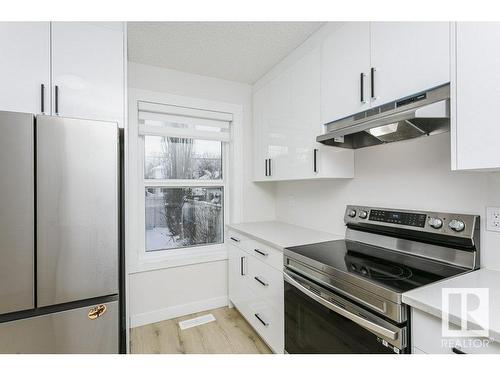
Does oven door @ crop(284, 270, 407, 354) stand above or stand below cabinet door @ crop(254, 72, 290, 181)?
below

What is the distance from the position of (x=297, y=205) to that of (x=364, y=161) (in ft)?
2.82

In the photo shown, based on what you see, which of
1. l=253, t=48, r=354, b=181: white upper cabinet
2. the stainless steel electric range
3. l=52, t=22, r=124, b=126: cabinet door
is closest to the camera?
the stainless steel electric range

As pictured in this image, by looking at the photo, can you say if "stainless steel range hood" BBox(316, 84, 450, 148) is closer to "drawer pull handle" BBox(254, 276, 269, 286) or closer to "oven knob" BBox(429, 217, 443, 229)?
"oven knob" BBox(429, 217, 443, 229)

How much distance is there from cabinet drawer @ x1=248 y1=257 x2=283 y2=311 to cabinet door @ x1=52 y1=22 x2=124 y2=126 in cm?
140

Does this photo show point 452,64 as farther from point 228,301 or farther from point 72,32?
point 228,301

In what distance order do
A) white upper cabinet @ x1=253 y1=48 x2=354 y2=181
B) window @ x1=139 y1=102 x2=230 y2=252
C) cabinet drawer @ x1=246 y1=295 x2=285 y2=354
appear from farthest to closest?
window @ x1=139 y1=102 x2=230 y2=252, white upper cabinet @ x1=253 y1=48 x2=354 y2=181, cabinet drawer @ x1=246 y1=295 x2=285 y2=354

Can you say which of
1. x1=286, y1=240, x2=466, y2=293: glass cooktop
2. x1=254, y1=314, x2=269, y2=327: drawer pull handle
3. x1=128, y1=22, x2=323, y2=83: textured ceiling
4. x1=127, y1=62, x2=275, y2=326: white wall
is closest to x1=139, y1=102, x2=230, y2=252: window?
x1=127, y1=62, x2=275, y2=326: white wall

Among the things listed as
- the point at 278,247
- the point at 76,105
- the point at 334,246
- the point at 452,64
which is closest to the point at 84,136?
the point at 76,105

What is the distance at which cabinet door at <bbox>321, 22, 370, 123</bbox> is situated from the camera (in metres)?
1.42

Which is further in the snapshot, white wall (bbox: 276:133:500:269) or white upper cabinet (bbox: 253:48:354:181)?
white upper cabinet (bbox: 253:48:354:181)

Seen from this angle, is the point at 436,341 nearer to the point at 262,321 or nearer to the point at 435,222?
the point at 435,222

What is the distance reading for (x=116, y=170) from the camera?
1.35 meters

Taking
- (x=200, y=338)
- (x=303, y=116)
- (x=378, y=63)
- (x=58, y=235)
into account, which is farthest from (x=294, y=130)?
(x=200, y=338)

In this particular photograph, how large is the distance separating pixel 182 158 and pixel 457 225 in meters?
2.20
